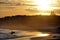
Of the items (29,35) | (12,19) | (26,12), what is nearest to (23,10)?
(26,12)

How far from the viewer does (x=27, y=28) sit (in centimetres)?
144

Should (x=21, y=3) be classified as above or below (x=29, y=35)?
above

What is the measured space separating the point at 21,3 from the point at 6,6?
5.9 inches

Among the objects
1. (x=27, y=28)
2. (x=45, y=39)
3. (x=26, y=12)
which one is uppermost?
(x=26, y=12)

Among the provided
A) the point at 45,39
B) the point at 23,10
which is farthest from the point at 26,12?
the point at 45,39

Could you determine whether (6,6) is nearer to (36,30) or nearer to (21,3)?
(21,3)

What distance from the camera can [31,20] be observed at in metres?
1.44

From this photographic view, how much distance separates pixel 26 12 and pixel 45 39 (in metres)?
0.33

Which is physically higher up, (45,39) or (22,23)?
(22,23)

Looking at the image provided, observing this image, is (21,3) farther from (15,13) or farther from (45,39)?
(45,39)

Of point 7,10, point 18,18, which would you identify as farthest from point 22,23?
point 7,10

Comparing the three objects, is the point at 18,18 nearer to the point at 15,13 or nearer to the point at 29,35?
the point at 15,13

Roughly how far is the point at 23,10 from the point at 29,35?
0.83ft

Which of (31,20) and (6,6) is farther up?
(6,6)
